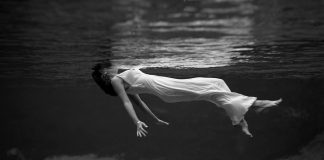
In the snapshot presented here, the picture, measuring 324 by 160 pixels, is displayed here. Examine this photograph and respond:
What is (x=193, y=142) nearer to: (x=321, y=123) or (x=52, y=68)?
(x=321, y=123)

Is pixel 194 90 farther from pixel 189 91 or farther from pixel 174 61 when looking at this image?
pixel 174 61

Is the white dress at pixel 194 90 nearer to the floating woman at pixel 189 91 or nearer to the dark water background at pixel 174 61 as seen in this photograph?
the floating woman at pixel 189 91

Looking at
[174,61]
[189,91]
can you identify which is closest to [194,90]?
[189,91]

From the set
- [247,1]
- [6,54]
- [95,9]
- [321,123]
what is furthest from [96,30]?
[321,123]

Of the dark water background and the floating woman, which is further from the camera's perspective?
the floating woman

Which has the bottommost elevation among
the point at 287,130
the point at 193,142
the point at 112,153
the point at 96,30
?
the point at 112,153

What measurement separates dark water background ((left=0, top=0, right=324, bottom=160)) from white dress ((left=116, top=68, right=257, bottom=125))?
1.64 metres

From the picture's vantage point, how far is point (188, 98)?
353 inches

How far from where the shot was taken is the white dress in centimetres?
836

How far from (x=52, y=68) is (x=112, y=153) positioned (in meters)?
15.5

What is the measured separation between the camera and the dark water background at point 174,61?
316 inches

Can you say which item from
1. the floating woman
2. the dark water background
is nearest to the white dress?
the floating woman

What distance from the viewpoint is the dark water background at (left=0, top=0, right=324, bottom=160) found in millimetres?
8023

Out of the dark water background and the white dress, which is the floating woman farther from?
the dark water background
